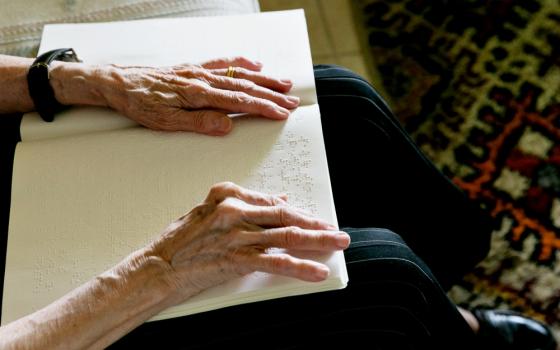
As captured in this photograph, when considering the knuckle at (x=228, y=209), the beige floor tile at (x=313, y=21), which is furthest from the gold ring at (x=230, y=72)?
the beige floor tile at (x=313, y=21)

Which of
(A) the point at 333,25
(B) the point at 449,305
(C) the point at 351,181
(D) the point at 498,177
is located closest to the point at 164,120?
(C) the point at 351,181

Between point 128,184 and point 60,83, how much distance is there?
0.20 metres

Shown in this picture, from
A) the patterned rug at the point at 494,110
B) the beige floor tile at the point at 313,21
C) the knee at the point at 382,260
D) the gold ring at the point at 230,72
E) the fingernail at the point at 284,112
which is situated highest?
the gold ring at the point at 230,72

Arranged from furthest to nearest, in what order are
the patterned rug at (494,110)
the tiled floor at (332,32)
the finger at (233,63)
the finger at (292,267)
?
the tiled floor at (332,32), the patterned rug at (494,110), the finger at (233,63), the finger at (292,267)

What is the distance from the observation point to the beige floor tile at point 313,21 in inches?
61.6

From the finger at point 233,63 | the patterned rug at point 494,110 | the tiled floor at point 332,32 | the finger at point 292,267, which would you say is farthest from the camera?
the tiled floor at point 332,32

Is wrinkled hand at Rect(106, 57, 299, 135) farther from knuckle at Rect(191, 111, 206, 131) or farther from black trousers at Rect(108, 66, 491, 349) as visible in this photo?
black trousers at Rect(108, 66, 491, 349)

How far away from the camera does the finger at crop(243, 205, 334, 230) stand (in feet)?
2.17

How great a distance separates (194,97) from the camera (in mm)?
789

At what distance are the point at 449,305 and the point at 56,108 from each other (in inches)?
24.1

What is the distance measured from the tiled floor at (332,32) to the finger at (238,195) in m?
0.86

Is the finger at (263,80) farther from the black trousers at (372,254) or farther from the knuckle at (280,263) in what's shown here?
the knuckle at (280,263)

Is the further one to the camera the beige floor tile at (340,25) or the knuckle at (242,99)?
the beige floor tile at (340,25)

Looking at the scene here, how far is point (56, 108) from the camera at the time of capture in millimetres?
831
